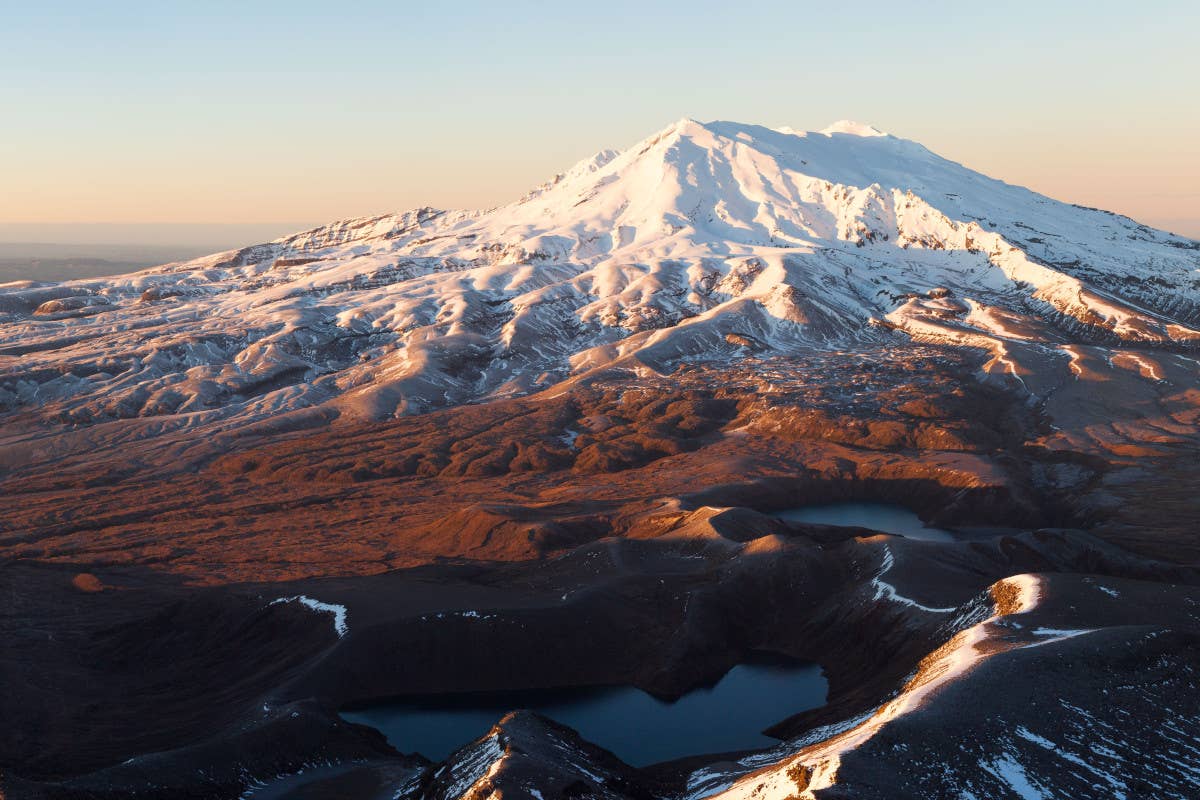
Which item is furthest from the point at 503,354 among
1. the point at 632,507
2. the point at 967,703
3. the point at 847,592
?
the point at 967,703

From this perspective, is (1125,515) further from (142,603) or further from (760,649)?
(142,603)

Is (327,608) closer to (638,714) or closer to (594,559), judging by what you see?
(594,559)

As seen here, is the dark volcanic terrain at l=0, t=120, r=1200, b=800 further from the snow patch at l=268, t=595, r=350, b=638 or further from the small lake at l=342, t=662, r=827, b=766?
the small lake at l=342, t=662, r=827, b=766

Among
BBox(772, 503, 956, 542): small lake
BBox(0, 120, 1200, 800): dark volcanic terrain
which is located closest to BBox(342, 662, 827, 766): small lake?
BBox(0, 120, 1200, 800): dark volcanic terrain

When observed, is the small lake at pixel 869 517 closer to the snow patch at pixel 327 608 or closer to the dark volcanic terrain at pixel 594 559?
the dark volcanic terrain at pixel 594 559

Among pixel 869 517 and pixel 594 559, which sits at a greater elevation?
pixel 594 559

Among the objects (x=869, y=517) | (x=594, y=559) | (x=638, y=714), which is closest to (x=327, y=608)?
(x=594, y=559)
